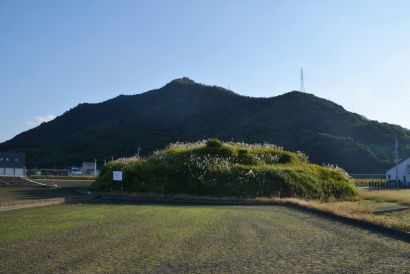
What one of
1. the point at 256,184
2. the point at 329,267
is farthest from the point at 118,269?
the point at 256,184

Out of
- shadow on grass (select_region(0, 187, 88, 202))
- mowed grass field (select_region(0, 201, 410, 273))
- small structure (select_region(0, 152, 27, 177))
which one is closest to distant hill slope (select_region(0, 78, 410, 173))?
small structure (select_region(0, 152, 27, 177))

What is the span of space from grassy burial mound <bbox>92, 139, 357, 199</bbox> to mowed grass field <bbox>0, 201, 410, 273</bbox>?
1045 centimetres

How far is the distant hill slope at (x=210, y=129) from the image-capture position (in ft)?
206

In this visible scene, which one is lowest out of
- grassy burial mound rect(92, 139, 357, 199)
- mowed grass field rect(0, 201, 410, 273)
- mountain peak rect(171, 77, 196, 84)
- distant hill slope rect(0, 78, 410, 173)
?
mowed grass field rect(0, 201, 410, 273)

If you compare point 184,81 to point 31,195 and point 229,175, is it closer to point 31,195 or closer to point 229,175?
point 229,175

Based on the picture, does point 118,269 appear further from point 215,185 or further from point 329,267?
point 215,185

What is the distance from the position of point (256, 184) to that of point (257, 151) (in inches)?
216

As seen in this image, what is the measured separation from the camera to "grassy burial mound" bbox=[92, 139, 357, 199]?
22.8 meters

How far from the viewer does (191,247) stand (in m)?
7.85

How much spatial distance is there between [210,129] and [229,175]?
51.7 m

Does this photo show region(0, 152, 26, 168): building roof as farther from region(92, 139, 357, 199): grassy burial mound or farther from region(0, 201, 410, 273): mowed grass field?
region(0, 201, 410, 273): mowed grass field

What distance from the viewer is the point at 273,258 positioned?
6945 millimetres

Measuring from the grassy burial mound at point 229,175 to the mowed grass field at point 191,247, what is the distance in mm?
10452

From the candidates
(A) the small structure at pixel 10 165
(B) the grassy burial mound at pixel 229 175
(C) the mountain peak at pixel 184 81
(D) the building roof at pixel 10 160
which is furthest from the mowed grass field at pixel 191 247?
(C) the mountain peak at pixel 184 81
